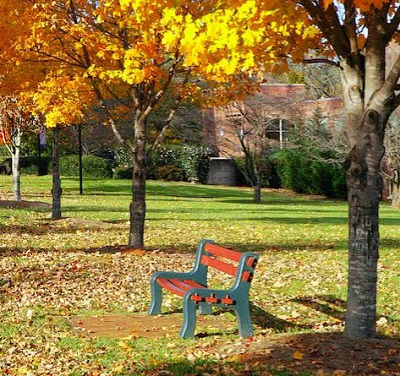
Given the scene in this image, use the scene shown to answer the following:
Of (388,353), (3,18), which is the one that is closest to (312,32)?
(388,353)

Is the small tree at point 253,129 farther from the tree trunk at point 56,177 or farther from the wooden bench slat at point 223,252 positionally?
the wooden bench slat at point 223,252

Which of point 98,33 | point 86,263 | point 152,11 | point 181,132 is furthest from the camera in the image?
point 181,132

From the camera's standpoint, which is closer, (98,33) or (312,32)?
(312,32)

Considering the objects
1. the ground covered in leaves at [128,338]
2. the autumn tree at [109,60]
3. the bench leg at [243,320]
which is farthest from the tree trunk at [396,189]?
the bench leg at [243,320]

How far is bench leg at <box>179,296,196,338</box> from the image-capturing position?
823 centimetres

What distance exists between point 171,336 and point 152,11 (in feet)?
11.7

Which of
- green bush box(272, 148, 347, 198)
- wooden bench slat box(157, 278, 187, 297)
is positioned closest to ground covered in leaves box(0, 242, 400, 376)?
wooden bench slat box(157, 278, 187, 297)

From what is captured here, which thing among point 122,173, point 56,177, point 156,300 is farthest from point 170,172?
point 156,300

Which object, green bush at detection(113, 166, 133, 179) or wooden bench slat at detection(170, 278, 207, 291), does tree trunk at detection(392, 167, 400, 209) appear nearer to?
green bush at detection(113, 166, 133, 179)

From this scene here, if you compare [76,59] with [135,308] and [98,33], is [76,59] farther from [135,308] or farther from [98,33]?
[135,308]

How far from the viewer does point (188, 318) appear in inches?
325

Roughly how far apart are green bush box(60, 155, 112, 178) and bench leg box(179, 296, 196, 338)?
44.7m

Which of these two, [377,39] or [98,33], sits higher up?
[98,33]

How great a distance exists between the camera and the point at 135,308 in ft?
34.2
